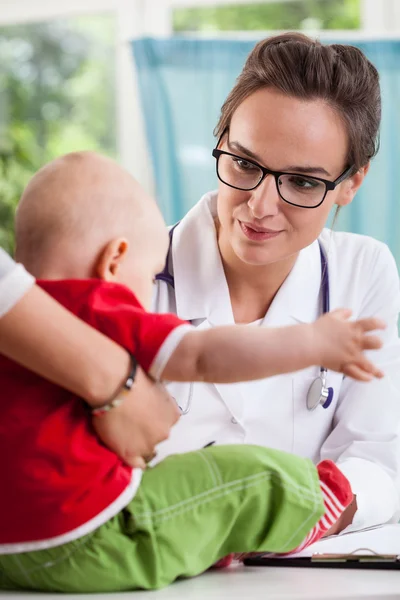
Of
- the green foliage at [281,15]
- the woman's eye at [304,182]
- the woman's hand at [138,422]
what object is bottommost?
the woman's hand at [138,422]

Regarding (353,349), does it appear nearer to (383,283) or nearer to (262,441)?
(262,441)

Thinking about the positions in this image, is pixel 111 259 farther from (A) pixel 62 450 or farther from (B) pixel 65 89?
(B) pixel 65 89

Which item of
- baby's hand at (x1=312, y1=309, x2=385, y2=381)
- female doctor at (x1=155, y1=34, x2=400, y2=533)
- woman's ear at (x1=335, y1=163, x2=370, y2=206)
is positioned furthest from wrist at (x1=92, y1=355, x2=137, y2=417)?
woman's ear at (x1=335, y1=163, x2=370, y2=206)

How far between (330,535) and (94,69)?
3.17 m

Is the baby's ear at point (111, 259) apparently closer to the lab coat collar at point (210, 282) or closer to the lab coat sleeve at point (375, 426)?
the lab coat collar at point (210, 282)

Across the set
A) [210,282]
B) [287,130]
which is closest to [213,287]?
[210,282]

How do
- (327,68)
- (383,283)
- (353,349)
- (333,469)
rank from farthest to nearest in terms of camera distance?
(383,283) → (327,68) → (333,469) → (353,349)

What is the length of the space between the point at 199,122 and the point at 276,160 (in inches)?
80.2

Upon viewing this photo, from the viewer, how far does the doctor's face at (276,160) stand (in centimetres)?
158

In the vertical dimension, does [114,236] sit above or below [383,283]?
above

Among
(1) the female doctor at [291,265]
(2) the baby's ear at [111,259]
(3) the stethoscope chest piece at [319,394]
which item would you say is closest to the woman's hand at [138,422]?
(2) the baby's ear at [111,259]

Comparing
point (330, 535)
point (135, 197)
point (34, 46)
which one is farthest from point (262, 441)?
point (34, 46)

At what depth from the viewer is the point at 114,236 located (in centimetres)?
109

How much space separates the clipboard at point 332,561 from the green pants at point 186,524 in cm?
9
